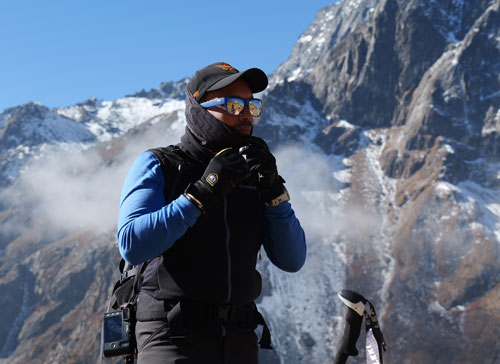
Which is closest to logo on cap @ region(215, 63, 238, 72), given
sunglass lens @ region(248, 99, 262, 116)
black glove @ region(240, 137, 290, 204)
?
sunglass lens @ region(248, 99, 262, 116)

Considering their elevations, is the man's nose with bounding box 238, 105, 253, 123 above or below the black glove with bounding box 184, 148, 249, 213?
above

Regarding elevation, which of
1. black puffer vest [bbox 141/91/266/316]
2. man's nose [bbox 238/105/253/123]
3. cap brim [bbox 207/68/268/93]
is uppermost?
cap brim [bbox 207/68/268/93]

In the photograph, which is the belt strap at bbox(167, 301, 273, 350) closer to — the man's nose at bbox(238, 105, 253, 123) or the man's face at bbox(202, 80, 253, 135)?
the man's face at bbox(202, 80, 253, 135)

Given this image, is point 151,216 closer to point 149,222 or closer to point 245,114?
point 149,222

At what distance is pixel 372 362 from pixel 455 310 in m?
180

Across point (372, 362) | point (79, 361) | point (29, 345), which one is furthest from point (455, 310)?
point (372, 362)

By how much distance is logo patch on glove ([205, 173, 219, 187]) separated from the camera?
4375mm

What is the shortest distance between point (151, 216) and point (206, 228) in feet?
1.73

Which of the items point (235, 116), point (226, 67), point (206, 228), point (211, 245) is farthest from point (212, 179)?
point (226, 67)

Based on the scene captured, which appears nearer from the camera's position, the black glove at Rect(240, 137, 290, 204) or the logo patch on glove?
the logo patch on glove

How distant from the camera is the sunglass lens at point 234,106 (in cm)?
494

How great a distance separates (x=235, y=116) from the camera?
495cm

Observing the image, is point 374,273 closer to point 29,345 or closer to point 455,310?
point 455,310

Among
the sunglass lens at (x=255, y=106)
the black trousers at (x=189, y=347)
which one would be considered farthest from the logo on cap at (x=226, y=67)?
the black trousers at (x=189, y=347)
